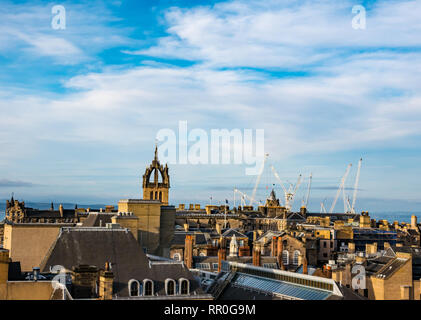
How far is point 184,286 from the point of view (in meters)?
50.5

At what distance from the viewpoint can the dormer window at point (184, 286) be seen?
50.3 meters

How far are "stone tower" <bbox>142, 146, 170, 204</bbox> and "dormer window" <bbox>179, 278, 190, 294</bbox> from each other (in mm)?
86051

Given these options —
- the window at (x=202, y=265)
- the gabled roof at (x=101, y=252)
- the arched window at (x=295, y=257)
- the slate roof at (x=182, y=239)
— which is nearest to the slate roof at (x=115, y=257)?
the gabled roof at (x=101, y=252)

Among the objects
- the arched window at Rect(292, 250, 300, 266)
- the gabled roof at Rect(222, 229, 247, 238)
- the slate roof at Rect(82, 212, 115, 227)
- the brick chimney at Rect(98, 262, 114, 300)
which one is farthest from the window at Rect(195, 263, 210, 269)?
the gabled roof at Rect(222, 229, 247, 238)

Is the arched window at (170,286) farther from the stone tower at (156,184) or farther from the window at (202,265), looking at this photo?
the stone tower at (156,184)

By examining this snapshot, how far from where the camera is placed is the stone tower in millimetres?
137125

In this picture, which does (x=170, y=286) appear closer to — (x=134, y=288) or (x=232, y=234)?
(x=134, y=288)

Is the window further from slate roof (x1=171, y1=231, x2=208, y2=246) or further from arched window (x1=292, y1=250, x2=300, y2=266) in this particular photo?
arched window (x1=292, y1=250, x2=300, y2=266)

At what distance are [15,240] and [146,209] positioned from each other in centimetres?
2890

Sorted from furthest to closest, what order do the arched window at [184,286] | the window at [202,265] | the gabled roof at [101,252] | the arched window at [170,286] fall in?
the window at [202,265], the gabled roof at [101,252], the arched window at [184,286], the arched window at [170,286]

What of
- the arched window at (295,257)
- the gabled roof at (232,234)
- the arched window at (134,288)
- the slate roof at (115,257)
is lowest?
the arched window at (295,257)

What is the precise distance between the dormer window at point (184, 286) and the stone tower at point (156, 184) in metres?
86.1

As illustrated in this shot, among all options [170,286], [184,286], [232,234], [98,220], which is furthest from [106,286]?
[232,234]
